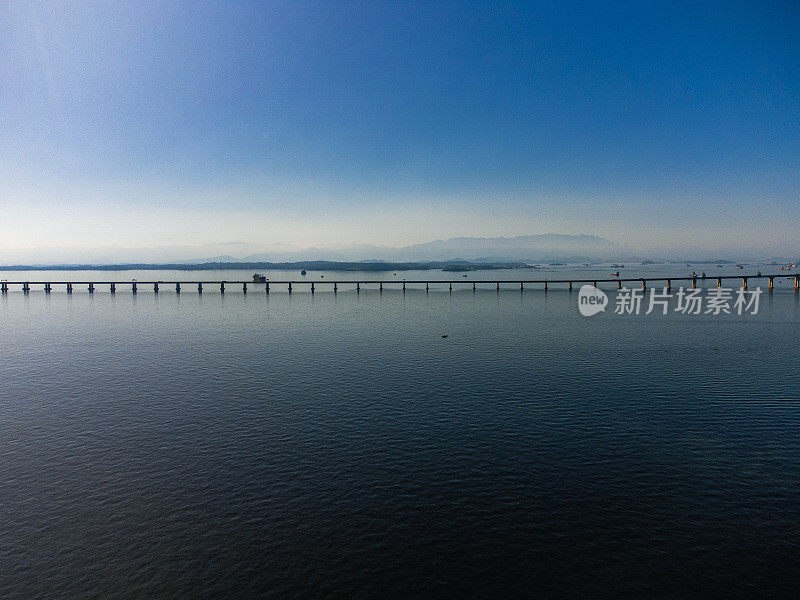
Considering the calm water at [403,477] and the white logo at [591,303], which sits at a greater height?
the white logo at [591,303]

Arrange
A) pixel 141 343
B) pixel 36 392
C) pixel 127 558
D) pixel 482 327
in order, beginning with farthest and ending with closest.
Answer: pixel 482 327 → pixel 141 343 → pixel 36 392 → pixel 127 558

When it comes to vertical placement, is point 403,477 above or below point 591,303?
below

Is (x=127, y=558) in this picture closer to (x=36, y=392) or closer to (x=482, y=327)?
(x=36, y=392)

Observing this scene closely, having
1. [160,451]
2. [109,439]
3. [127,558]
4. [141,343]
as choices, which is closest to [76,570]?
[127,558]

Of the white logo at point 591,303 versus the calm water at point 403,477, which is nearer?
the calm water at point 403,477

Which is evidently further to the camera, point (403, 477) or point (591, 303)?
point (591, 303)
